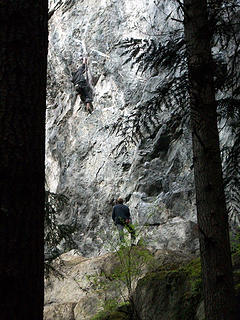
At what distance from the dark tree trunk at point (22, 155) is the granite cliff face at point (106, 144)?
440 inches

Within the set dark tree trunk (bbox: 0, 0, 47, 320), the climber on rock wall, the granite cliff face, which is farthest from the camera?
the climber on rock wall

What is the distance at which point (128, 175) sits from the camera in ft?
65.2

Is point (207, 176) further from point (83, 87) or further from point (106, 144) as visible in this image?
point (83, 87)

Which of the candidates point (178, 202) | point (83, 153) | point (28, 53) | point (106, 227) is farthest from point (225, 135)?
point (28, 53)

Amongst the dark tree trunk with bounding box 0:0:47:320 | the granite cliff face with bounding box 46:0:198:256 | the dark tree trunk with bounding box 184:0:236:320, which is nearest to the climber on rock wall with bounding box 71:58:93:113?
the granite cliff face with bounding box 46:0:198:256

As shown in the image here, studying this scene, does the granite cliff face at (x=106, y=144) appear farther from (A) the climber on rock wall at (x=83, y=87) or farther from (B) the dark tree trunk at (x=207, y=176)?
(B) the dark tree trunk at (x=207, y=176)

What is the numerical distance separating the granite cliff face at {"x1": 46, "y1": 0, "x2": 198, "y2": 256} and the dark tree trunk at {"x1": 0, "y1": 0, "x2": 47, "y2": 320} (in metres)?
11.2

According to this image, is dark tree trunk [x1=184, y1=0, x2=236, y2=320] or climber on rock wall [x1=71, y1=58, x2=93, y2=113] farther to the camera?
climber on rock wall [x1=71, y1=58, x2=93, y2=113]

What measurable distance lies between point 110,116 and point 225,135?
8724 millimetres

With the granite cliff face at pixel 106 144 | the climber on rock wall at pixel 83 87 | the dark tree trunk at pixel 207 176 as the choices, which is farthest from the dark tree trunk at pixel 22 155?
the climber on rock wall at pixel 83 87

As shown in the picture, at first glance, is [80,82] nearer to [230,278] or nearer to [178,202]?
[178,202]

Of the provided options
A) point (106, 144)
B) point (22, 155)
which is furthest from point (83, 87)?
point (22, 155)

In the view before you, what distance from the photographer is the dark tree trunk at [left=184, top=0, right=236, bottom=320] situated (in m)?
4.20

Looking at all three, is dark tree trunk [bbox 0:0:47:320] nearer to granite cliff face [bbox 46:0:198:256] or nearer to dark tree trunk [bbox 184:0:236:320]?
dark tree trunk [bbox 184:0:236:320]
